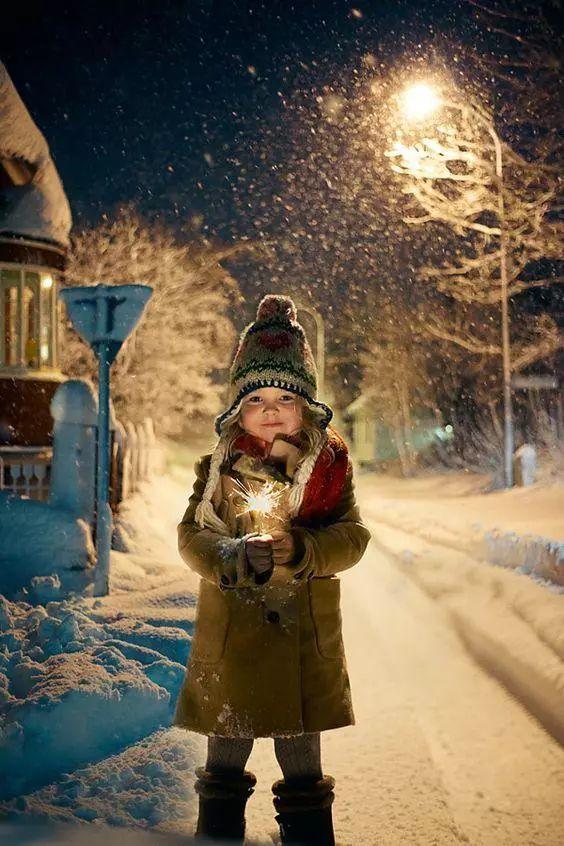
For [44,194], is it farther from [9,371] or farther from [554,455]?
[554,455]

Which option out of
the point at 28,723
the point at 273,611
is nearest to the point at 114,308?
the point at 28,723

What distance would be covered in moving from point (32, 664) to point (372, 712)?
2.10 meters

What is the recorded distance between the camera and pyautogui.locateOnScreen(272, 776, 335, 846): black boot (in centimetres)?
A: 290

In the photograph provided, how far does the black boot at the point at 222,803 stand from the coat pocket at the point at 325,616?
1.88 feet

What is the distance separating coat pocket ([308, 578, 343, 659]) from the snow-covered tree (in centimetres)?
2431

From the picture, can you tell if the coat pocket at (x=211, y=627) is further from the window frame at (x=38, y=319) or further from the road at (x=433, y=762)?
the window frame at (x=38, y=319)

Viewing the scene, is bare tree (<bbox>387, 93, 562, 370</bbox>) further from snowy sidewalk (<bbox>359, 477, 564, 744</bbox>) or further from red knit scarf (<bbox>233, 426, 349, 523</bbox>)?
red knit scarf (<bbox>233, 426, 349, 523</bbox>)

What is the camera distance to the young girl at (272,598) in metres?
2.84

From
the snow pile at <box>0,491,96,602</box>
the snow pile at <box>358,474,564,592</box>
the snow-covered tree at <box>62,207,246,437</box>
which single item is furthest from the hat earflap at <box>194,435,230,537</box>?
the snow-covered tree at <box>62,207,246,437</box>

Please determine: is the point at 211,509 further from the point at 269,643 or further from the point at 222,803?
the point at 222,803

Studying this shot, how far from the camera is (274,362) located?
3.19 meters

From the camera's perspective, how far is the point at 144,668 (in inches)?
199

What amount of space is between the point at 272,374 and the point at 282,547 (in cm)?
71

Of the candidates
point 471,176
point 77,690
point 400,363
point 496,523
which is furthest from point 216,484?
point 400,363
